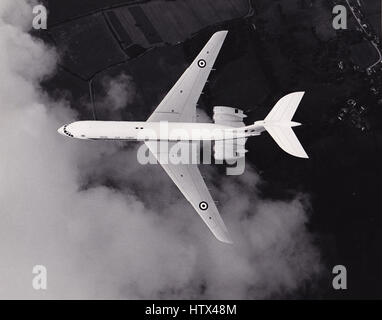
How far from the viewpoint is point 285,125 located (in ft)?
103

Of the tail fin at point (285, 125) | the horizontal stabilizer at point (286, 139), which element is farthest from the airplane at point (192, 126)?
the horizontal stabilizer at point (286, 139)

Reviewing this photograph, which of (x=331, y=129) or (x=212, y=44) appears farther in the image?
(x=331, y=129)

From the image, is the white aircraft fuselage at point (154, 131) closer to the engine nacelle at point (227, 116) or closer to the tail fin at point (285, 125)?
the engine nacelle at point (227, 116)

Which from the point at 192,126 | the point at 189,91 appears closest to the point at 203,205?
the point at 192,126

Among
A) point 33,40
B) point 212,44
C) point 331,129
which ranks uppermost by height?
point 33,40

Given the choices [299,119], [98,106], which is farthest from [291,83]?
[98,106]

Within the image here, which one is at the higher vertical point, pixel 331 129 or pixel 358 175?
pixel 331 129

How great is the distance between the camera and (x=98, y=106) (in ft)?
118

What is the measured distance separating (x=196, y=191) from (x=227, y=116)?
6.34 meters

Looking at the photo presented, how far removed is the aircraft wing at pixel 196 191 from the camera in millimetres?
32562

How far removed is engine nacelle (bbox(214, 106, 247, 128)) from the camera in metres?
33.5

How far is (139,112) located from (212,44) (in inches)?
323

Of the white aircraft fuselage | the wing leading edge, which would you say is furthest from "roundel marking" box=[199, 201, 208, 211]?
the white aircraft fuselage

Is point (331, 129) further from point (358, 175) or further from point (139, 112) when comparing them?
point (139, 112)
